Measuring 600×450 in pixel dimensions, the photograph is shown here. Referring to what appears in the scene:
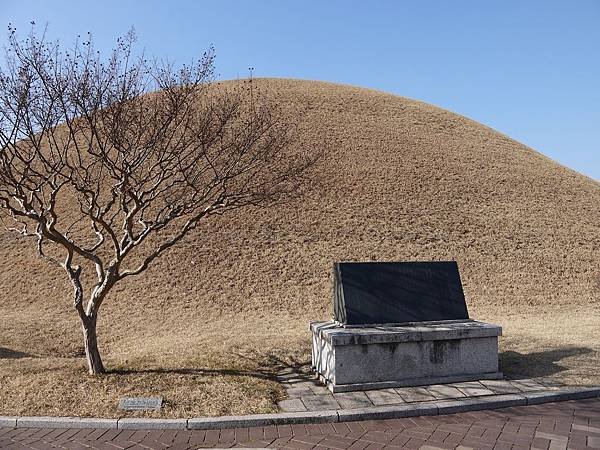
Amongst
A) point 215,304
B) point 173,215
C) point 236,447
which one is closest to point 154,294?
point 215,304

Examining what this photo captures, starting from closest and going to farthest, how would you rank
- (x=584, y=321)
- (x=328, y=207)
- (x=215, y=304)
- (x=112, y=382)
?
(x=112, y=382)
(x=584, y=321)
(x=215, y=304)
(x=328, y=207)

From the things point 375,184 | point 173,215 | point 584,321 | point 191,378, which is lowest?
point 584,321

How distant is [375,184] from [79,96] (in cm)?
2141

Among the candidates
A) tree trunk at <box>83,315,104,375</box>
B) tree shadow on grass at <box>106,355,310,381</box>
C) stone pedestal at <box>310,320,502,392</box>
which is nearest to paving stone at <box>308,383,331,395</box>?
stone pedestal at <box>310,320,502,392</box>

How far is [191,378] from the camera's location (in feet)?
26.9

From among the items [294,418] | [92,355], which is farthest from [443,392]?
[92,355]

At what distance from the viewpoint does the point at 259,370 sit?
9.22 meters

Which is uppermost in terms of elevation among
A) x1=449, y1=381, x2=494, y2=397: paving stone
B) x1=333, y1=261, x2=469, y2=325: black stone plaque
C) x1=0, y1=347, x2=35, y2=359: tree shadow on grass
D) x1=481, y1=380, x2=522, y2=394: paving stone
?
x1=333, y1=261, x2=469, y2=325: black stone plaque

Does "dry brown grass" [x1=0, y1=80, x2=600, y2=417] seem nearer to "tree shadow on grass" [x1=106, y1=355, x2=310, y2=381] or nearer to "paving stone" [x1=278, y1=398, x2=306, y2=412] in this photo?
"tree shadow on grass" [x1=106, y1=355, x2=310, y2=381]

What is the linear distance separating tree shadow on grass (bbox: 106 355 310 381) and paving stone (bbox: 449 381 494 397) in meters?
2.67

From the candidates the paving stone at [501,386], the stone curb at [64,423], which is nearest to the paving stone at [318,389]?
the paving stone at [501,386]

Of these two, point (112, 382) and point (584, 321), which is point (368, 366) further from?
point (584, 321)

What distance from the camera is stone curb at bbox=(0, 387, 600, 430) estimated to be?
6.47 m

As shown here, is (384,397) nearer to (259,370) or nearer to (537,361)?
(259,370)
